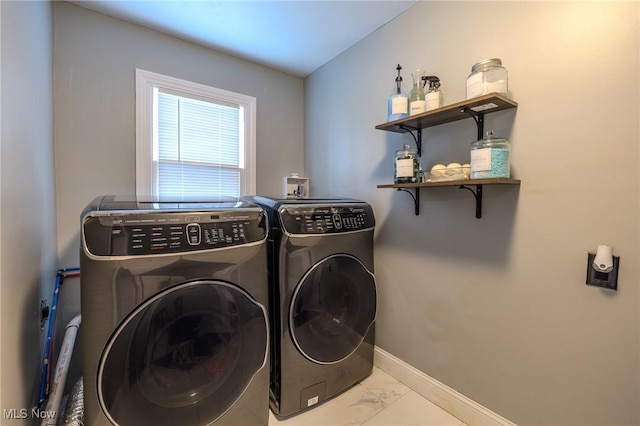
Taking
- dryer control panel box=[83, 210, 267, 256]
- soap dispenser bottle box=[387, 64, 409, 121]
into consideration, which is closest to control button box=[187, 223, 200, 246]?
dryer control panel box=[83, 210, 267, 256]

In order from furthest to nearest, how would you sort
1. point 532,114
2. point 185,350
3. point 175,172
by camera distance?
point 175,172 < point 532,114 < point 185,350

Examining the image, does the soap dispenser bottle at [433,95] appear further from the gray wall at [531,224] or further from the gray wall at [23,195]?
the gray wall at [23,195]

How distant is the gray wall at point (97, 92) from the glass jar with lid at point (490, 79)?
1.86 meters

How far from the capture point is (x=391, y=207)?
6.13ft

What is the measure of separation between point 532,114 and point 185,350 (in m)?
1.75

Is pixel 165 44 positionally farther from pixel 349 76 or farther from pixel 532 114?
pixel 532 114

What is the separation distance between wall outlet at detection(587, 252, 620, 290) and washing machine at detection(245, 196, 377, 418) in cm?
98

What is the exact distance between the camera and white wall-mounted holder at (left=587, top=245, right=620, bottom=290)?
102 centimetres

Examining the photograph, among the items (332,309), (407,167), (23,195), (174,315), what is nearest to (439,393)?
(332,309)

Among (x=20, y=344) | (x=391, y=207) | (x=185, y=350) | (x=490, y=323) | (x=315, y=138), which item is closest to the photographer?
(x=20, y=344)

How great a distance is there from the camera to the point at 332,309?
1.61 metres

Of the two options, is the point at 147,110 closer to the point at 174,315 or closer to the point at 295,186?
the point at 295,186

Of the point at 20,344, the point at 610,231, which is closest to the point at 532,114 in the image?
the point at 610,231

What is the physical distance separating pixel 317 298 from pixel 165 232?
2.81 feet
